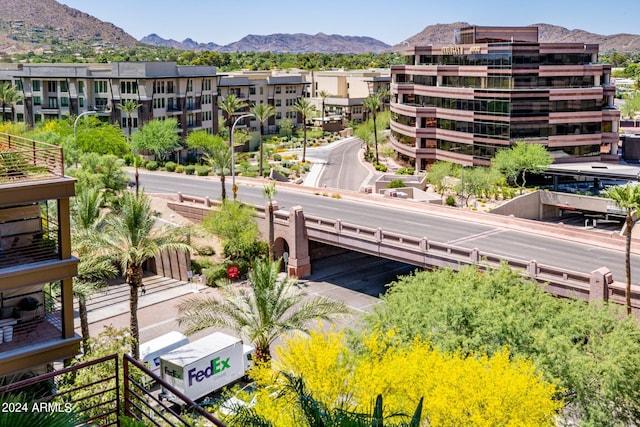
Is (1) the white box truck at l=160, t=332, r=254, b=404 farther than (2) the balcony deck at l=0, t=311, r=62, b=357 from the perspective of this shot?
Yes

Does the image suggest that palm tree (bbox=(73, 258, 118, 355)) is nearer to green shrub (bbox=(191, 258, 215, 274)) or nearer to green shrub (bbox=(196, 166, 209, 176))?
green shrub (bbox=(191, 258, 215, 274))

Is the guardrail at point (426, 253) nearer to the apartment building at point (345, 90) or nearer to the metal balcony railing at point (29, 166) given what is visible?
the metal balcony railing at point (29, 166)

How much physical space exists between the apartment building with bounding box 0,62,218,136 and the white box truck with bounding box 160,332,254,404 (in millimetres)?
69375

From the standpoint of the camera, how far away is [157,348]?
114ft

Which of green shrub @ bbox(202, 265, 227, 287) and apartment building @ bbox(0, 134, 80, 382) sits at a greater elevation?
apartment building @ bbox(0, 134, 80, 382)

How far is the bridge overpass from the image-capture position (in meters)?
36.7

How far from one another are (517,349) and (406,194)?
4474 centimetres

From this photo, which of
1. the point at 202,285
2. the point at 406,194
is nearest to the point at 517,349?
the point at 202,285

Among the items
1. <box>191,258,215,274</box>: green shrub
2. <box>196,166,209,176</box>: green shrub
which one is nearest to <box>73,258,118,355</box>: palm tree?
<box>191,258,215,274</box>: green shrub

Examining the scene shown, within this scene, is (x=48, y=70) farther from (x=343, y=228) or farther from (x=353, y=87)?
(x=353, y=87)

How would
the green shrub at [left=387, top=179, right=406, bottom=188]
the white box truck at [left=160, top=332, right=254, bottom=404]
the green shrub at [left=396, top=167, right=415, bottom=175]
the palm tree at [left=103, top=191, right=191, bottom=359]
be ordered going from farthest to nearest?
the green shrub at [left=396, top=167, right=415, bottom=175] → the green shrub at [left=387, top=179, right=406, bottom=188] → the palm tree at [left=103, top=191, right=191, bottom=359] → the white box truck at [left=160, top=332, right=254, bottom=404]

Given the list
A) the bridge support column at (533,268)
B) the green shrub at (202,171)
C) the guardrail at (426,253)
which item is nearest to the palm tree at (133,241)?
the guardrail at (426,253)

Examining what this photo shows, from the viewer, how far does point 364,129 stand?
11912 centimetres

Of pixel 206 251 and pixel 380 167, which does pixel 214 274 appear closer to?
pixel 206 251
